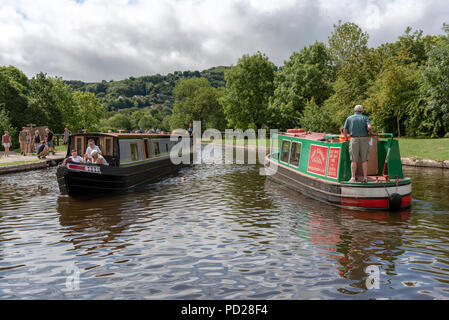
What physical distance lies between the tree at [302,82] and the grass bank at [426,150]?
2086 cm

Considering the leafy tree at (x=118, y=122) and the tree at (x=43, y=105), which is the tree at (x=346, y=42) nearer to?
the tree at (x=43, y=105)

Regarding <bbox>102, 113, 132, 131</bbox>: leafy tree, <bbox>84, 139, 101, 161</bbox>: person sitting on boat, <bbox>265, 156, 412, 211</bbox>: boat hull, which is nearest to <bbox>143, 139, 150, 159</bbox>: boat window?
<bbox>84, 139, 101, 161</bbox>: person sitting on boat

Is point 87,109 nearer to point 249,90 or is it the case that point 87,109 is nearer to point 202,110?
point 202,110

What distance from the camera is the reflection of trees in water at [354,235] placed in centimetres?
600

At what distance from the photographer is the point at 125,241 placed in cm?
746

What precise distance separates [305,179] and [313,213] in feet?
8.76

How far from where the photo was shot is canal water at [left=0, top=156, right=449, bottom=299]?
5.18m

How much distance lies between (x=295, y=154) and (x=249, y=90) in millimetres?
42419

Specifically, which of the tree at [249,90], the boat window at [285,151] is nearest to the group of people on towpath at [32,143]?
the boat window at [285,151]

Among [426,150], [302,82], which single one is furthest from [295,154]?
[302,82]

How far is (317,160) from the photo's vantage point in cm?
1230

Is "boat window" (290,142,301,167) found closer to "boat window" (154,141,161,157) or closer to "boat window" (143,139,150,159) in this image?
"boat window" (143,139,150,159)

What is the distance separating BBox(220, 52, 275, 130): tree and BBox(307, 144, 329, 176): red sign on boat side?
139ft
